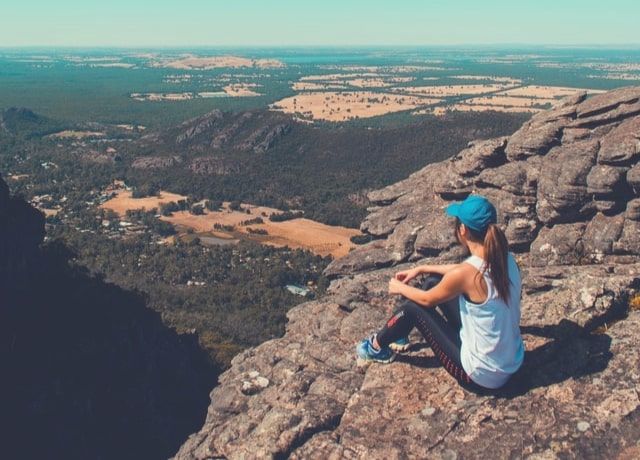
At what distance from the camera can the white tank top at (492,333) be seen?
12.0m

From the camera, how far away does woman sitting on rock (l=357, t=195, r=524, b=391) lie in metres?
11.7

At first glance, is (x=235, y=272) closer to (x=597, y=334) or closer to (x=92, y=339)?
(x=92, y=339)

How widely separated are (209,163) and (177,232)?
218ft

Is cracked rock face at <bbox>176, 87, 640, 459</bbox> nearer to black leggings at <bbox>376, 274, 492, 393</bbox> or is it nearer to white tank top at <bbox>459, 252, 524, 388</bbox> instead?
black leggings at <bbox>376, 274, 492, 393</bbox>

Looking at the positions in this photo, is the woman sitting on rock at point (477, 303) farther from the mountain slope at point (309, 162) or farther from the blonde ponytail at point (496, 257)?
the mountain slope at point (309, 162)

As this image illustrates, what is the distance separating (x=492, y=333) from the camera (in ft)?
40.2

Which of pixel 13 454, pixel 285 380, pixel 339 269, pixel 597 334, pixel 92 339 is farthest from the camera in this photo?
pixel 92 339

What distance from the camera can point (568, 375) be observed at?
1355cm

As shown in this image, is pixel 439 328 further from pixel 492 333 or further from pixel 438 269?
pixel 492 333

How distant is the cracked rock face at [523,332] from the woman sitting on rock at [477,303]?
103 centimetres

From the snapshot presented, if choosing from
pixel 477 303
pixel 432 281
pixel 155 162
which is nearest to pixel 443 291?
pixel 477 303

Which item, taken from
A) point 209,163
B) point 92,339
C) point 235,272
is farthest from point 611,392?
point 209,163

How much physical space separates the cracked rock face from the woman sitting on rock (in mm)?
1027

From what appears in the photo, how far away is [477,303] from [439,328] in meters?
2.03
